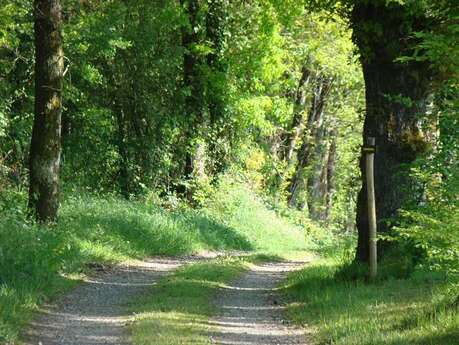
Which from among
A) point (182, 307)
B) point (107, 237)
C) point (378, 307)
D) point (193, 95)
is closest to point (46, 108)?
point (107, 237)

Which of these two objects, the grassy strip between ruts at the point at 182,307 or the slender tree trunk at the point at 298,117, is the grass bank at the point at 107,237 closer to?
the grassy strip between ruts at the point at 182,307

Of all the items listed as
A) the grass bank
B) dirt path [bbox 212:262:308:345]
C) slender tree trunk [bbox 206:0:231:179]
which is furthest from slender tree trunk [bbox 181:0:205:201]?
dirt path [bbox 212:262:308:345]

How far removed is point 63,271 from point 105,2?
647 inches

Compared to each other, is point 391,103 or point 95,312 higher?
point 391,103

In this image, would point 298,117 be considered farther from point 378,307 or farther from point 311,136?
point 378,307

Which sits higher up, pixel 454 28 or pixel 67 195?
pixel 454 28

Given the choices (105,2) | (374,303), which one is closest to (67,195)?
(105,2)

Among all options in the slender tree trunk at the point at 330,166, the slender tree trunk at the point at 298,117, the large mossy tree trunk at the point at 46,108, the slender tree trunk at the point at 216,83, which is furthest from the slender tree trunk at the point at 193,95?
the slender tree trunk at the point at 330,166

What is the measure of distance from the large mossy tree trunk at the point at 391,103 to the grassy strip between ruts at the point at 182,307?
10.6ft

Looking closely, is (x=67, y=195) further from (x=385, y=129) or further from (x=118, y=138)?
(x=385, y=129)

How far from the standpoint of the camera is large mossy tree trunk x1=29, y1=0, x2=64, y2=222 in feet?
55.5

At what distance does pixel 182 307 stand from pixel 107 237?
24.5 feet

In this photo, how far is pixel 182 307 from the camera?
11.9 m

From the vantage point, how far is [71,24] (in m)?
27.4
